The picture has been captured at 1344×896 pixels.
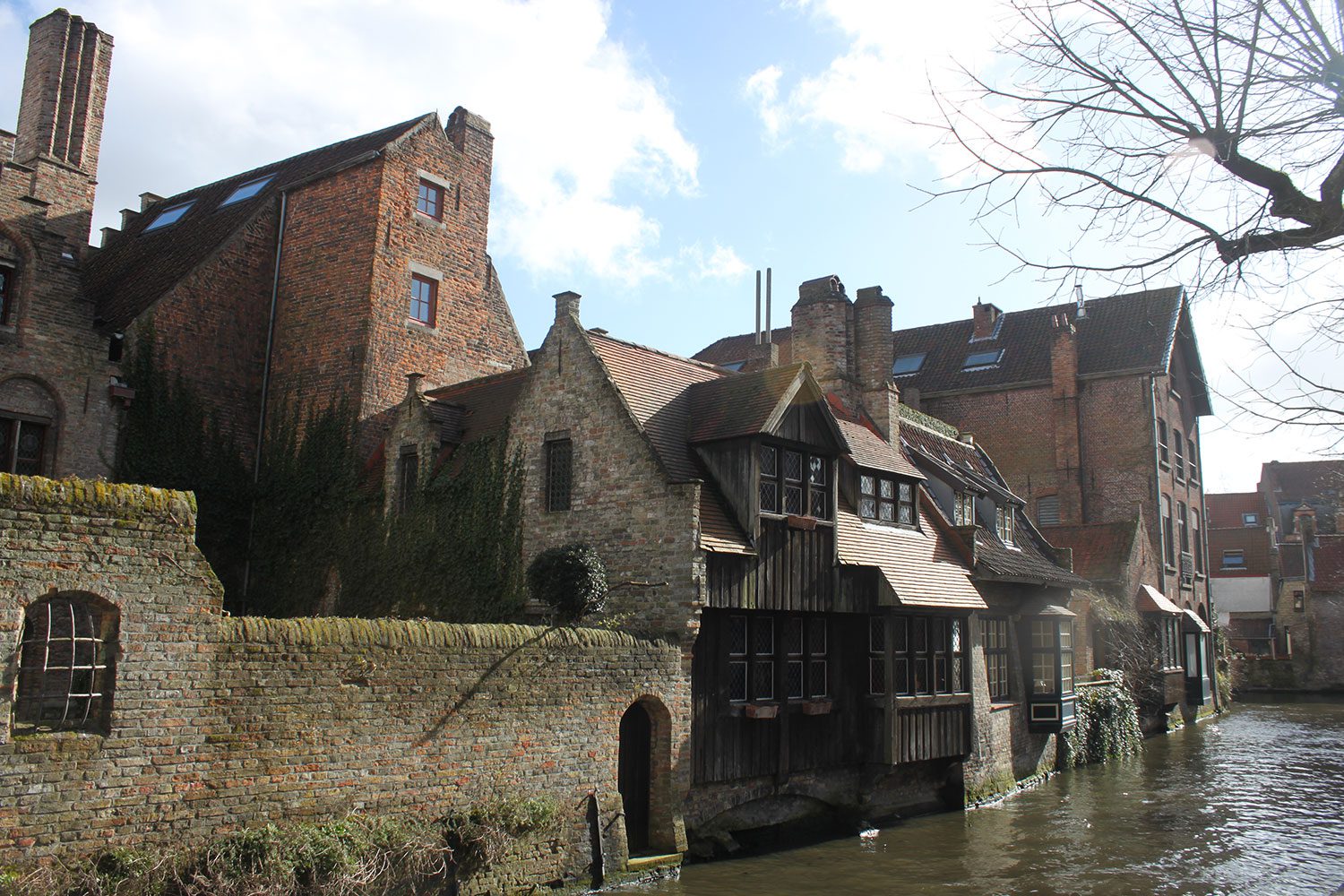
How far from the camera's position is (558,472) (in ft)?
58.3

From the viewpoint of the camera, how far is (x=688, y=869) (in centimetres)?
1482

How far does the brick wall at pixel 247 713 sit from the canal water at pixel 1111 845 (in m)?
2.60

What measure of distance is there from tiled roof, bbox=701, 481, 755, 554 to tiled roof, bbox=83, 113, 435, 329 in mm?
12820

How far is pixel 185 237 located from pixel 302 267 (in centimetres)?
405

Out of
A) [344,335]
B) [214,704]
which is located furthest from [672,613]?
[344,335]

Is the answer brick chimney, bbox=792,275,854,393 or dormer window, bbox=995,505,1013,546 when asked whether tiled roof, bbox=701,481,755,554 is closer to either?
brick chimney, bbox=792,275,854,393

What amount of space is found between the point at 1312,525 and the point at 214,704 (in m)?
52.8

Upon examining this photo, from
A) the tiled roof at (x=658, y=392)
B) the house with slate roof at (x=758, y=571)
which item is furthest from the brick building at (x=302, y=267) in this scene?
the tiled roof at (x=658, y=392)

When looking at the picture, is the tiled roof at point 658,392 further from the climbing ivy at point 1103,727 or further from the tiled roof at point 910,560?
the climbing ivy at point 1103,727

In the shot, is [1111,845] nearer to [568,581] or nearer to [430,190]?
[568,581]

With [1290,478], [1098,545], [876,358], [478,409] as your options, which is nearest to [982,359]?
[1098,545]

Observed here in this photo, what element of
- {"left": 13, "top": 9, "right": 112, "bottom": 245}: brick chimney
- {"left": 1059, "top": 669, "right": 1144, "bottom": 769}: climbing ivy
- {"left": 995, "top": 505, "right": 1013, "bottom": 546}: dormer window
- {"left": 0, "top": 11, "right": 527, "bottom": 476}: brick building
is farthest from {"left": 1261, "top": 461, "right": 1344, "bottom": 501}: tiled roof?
{"left": 13, "top": 9, "right": 112, "bottom": 245}: brick chimney

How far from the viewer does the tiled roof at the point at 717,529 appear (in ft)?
50.9

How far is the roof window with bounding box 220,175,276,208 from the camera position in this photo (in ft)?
88.7
